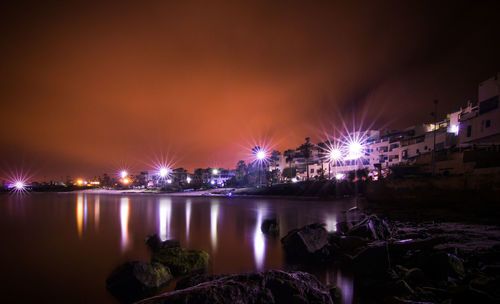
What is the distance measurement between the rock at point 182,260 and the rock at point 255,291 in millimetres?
6165

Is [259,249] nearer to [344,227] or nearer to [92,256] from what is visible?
[344,227]

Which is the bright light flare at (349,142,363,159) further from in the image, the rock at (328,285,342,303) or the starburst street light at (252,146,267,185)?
the rock at (328,285,342,303)

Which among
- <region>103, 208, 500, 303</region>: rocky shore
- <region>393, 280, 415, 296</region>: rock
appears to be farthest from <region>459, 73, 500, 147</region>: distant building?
<region>393, 280, 415, 296</region>: rock

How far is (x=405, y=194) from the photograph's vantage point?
39.7m

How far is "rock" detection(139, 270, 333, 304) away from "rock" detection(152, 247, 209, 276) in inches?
243

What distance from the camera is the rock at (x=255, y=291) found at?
A: 615cm

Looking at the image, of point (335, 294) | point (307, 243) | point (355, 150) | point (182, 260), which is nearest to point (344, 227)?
point (307, 243)

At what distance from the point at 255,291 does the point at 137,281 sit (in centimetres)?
640

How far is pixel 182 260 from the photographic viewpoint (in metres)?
13.2

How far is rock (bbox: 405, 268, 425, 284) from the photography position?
381 inches

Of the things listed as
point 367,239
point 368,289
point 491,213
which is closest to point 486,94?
point 491,213

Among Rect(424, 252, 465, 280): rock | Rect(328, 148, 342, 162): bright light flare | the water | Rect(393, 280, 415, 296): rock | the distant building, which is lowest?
the water

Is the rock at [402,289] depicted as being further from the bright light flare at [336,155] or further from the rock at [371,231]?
the bright light flare at [336,155]

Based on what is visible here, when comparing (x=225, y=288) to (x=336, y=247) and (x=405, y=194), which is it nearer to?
(x=336, y=247)
